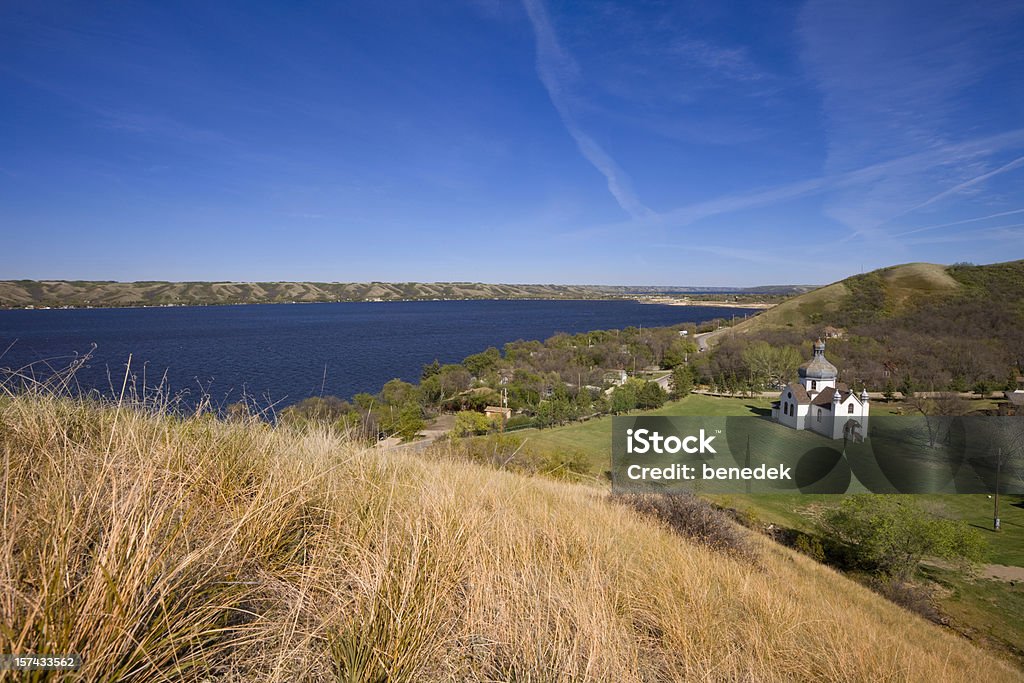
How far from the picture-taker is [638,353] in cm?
7731

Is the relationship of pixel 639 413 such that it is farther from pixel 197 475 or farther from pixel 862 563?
pixel 197 475

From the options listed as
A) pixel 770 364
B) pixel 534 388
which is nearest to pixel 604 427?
pixel 534 388

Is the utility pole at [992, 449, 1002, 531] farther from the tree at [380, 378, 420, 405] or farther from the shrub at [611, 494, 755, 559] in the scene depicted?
the tree at [380, 378, 420, 405]

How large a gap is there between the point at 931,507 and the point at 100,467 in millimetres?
28993

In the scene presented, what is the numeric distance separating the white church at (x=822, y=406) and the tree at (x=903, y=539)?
20.3m

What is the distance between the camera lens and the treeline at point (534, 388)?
35.3 metres

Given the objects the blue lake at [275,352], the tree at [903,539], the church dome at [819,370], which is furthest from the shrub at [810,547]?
the church dome at [819,370]

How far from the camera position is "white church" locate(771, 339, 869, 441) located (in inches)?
1425

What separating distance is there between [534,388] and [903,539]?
3671 centimetres

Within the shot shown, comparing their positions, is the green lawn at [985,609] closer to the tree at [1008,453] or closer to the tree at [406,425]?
the tree at [1008,453]

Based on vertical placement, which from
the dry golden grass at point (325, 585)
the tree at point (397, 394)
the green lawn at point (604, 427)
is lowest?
the green lawn at point (604, 427)

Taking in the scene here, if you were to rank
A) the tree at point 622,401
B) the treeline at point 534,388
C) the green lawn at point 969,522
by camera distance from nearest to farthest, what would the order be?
the green lawn at point 969,522, the treeline at point 534,388, the tree at point 622,401

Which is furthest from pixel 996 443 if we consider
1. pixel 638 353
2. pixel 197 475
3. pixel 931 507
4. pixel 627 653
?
pixel 638 353

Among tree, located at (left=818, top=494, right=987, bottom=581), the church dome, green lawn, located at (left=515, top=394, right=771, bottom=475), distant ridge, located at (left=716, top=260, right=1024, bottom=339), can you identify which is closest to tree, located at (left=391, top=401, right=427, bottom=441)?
green lawn, located at (left=515, top=394, right=771, bottom=475)
